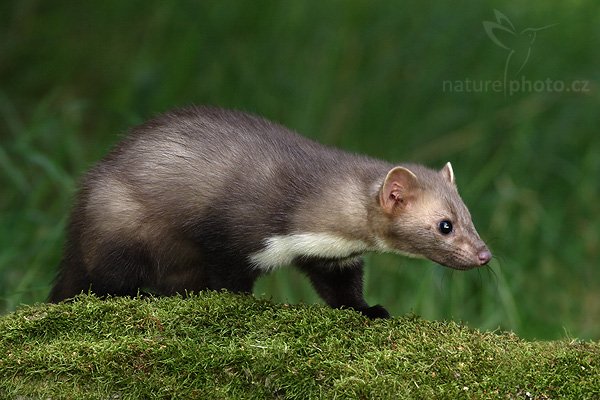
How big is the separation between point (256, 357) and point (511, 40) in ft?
17.6

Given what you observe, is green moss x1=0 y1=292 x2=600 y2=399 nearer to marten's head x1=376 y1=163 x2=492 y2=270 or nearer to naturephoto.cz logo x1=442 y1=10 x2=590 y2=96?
marten's head x1=376 y1=163 x2=492 y2=270

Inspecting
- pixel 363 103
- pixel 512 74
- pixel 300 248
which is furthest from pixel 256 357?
pixel 512 74

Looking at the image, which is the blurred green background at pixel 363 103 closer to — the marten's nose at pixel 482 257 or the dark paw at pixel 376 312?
the dark paw at pixel 376 312

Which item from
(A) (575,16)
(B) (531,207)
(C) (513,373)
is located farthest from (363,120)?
(C) (513,373)

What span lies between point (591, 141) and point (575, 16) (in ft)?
3.82

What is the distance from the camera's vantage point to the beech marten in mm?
4910

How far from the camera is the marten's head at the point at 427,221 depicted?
4828 millimetres

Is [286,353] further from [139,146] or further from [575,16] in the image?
[575,16]

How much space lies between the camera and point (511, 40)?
8422mm

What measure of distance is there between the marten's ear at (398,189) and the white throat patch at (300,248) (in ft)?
0.86

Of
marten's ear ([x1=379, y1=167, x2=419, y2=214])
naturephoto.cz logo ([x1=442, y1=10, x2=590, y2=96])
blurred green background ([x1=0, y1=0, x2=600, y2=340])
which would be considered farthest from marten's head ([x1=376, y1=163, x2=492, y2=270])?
naturephoto.cz logo ([x1=442, y1=10, x2=590, y2=96])

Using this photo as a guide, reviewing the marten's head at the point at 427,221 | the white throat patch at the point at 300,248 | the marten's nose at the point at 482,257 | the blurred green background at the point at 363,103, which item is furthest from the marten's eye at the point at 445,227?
the blurred green background at the point at 363,103

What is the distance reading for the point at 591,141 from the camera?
845 centimetres

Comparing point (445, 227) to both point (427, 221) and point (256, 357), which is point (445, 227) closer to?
point (427, 221)
